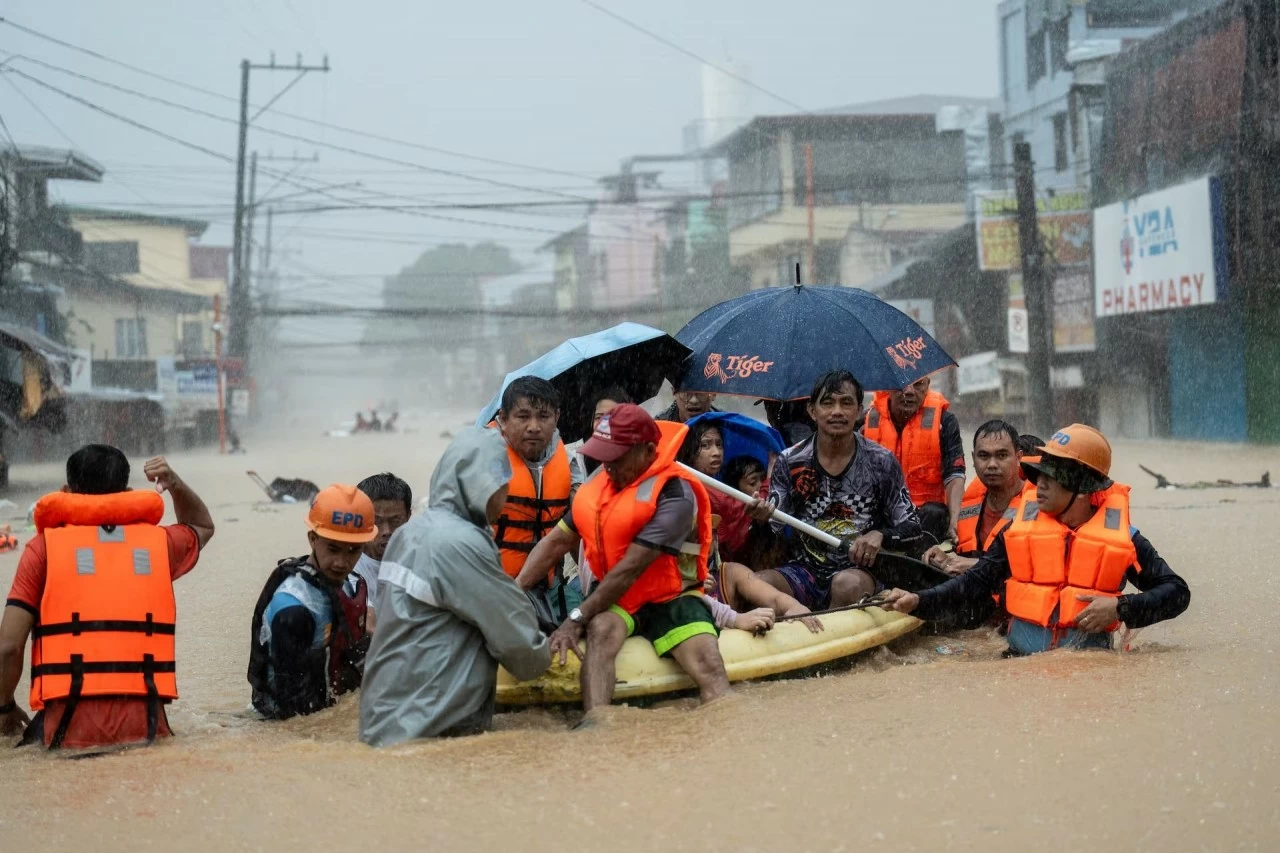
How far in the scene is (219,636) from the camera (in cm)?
899

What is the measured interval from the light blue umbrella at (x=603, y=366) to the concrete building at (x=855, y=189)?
38.0m

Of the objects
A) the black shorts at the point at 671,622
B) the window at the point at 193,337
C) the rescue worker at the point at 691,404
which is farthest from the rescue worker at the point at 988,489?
the window at the point at 193,337

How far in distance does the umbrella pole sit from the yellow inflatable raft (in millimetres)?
384

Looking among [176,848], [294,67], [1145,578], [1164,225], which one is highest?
[294,67]

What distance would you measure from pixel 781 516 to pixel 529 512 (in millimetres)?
1216

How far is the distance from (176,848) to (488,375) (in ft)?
284

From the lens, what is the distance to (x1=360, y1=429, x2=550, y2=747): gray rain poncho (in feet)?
16.0

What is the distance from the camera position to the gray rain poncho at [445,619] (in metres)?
4.89

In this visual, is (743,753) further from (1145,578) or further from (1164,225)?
(1164,225)

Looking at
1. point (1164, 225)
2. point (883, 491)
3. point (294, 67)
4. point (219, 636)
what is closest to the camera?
point (883, 491)

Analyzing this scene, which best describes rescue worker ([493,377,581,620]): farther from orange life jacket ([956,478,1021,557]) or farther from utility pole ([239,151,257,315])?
utility pole ([239,151,257,315])

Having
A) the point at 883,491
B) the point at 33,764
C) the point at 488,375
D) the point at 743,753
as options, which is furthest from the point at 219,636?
the point at 488,375

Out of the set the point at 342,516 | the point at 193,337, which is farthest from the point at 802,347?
the point at 193,337

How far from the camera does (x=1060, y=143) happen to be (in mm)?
35906
